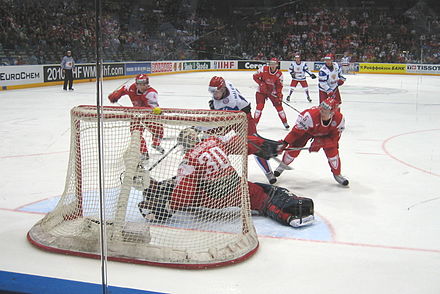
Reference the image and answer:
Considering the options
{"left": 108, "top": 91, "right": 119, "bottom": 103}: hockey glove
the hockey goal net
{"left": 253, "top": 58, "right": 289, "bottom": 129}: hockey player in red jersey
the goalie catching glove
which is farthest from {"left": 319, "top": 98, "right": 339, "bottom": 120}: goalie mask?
{"left": 253, "top": 58, "right": 289, "bottom": 129}: hockey player in red jersey

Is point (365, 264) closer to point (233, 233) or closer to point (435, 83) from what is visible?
point (233, 233)

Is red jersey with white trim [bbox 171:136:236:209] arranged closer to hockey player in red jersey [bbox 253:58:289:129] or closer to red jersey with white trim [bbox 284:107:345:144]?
red jersey with white trim [bbox 284:107:345:144]

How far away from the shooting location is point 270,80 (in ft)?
26.5

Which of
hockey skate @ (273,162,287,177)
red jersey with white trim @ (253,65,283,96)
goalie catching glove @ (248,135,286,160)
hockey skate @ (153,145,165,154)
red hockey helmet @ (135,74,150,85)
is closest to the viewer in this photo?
hockey skate @ (153,145,165,154)

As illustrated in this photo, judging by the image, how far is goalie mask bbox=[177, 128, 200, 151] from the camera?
10.4 feet

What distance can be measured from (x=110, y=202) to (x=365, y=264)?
1.60 metres

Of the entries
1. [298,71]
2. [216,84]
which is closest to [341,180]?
[216,84]

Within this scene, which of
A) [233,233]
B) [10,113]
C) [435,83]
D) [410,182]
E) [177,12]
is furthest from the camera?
[435,83]

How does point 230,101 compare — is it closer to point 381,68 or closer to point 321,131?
point 321,131

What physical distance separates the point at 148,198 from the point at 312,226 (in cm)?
125

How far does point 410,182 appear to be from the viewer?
4.88 m

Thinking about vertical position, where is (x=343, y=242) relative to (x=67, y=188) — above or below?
below

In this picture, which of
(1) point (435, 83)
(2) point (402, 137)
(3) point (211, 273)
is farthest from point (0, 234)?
(1) point (435, 83)

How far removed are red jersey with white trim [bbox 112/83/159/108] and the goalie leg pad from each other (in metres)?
2.46
